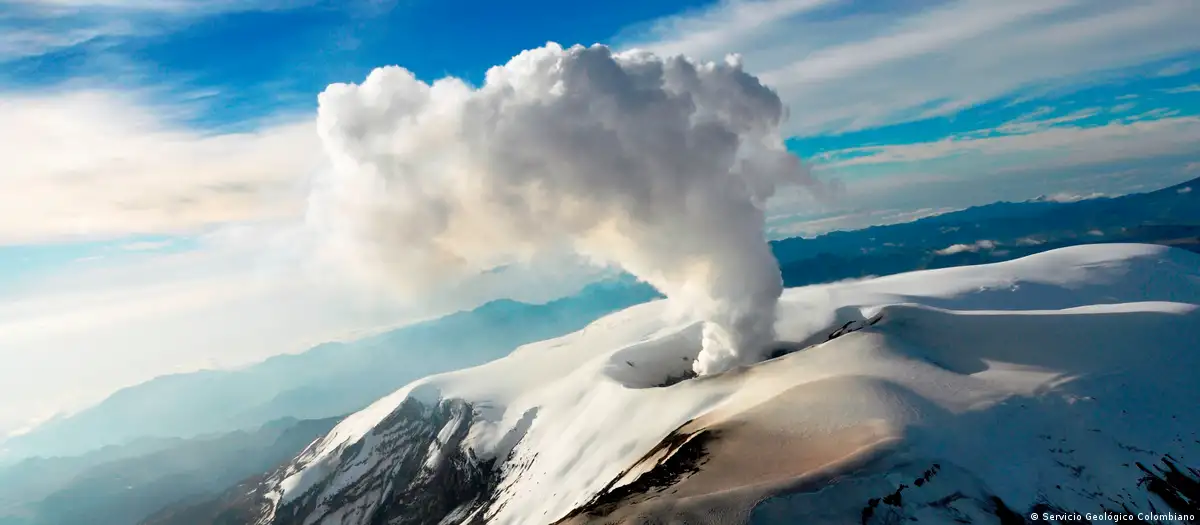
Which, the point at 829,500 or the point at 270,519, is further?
the point at 270,519

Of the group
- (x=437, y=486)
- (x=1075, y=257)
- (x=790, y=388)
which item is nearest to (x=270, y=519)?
(x=437, y=486)

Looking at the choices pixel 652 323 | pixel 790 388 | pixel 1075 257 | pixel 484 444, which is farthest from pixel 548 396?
pixel 1075 257

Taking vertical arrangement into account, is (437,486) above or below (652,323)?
below

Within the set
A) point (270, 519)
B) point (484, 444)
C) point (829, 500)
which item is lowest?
point (270, 519)

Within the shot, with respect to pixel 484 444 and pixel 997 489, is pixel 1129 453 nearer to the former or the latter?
pixel 997 489

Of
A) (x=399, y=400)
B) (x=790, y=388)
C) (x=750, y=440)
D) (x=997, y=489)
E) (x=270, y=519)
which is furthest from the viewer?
(x=399, y=400)

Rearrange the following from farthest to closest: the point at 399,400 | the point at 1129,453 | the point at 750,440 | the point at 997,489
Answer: the point at 399,400 < the point at 750,440 < the point at 1129,453 < the point at 997,489
